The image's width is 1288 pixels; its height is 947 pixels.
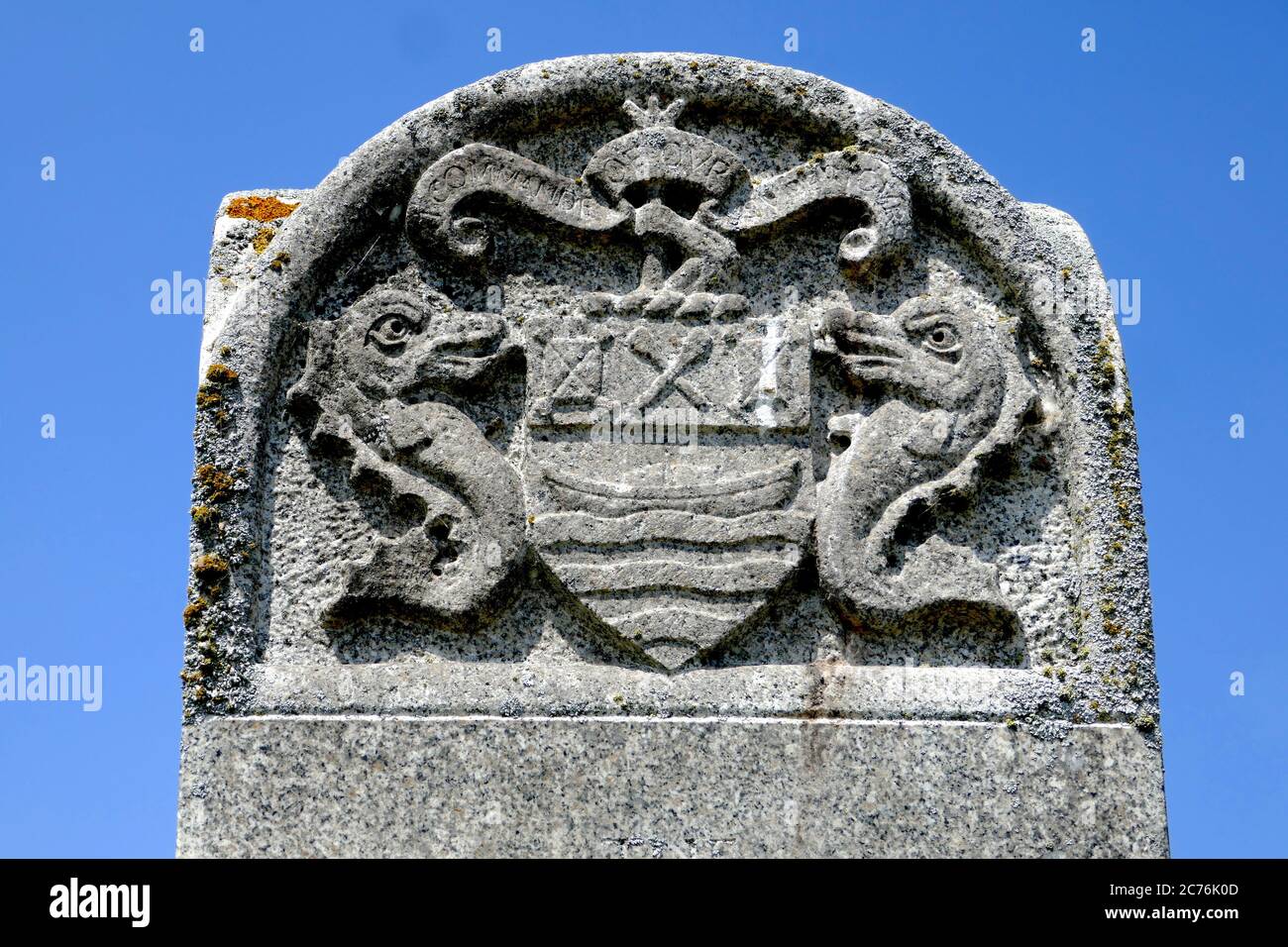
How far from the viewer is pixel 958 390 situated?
15.5ft

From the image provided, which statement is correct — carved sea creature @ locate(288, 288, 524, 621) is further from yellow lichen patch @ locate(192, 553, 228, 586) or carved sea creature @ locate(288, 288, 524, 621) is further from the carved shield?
yellow lichen patch @ locate(192, 553, 228, 586)

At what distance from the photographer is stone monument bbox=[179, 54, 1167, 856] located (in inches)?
167

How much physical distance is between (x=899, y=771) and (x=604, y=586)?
93 cm

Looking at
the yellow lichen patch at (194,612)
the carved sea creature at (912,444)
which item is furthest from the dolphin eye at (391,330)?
the carved sea creature at (912,444)

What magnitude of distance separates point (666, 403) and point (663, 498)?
295 millimetres

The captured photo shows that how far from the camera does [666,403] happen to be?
462 centimetres

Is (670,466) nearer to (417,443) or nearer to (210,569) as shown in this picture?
(417,443)

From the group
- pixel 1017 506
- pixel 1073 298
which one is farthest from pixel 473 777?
pixel 1073 298

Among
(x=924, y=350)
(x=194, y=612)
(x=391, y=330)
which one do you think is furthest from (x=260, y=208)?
(x=924, y=350)

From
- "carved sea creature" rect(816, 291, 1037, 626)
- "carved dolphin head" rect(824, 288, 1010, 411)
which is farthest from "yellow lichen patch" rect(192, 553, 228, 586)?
"carved dolphin head" rect(824, 288, 1010, 411)

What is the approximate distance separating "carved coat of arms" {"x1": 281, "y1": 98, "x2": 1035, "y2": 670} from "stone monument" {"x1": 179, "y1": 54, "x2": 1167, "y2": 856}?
11mm
